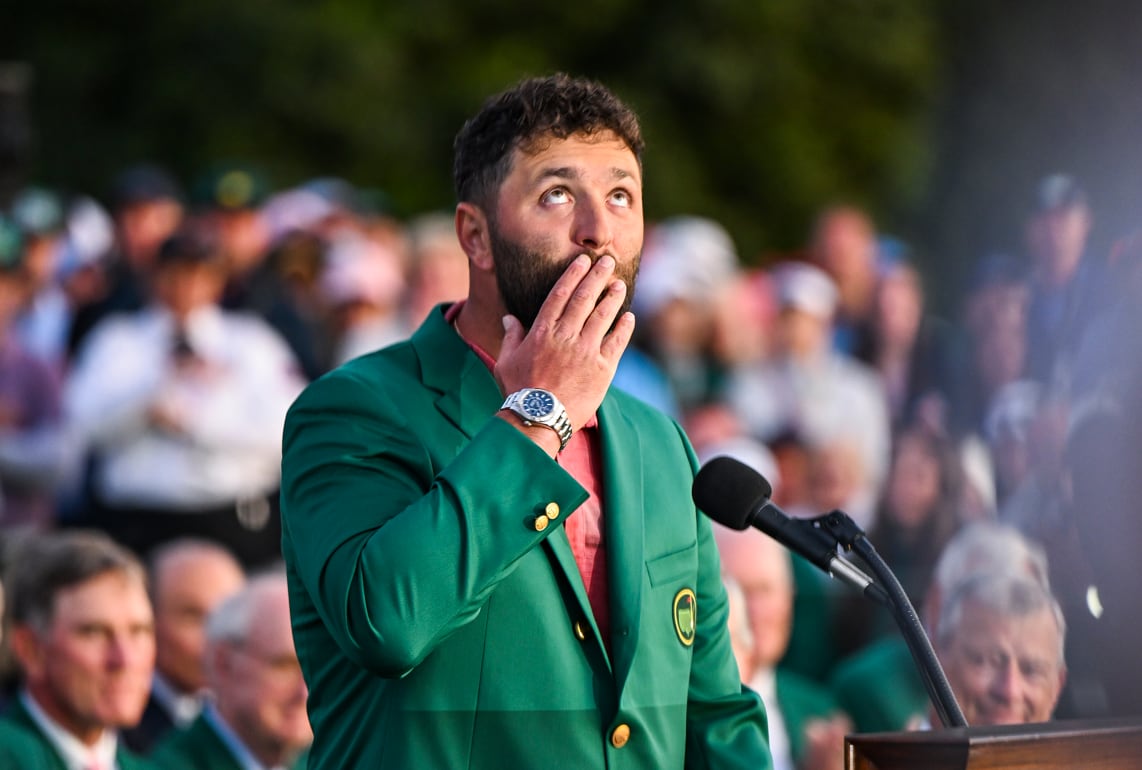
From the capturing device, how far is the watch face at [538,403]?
305cm

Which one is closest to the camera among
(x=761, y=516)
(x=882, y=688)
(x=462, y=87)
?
(x=761, y=516)

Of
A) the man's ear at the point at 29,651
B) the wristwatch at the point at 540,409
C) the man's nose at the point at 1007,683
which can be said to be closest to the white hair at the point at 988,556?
the man's nose at the point at 1007,683

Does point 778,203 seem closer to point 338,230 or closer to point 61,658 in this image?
point 338,230

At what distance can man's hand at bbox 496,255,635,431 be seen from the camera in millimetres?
3057

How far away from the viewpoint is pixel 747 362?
34.5ft

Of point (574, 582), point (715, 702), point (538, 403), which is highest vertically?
point (538, 403)

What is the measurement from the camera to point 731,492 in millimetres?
3176

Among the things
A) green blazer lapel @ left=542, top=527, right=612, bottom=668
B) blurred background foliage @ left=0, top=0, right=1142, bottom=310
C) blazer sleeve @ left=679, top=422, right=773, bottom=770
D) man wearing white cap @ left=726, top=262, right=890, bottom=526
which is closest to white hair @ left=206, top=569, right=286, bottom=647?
blazer sleeve @ left=679, top=422, right=773, bottom=770

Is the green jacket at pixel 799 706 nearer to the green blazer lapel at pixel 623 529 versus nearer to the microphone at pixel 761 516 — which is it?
the green blazer lapel at pixel 623 529

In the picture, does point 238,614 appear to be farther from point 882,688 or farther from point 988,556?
point 988,556

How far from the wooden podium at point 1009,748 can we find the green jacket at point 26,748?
3109 millimetres

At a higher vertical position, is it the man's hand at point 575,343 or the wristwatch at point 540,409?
the man's hand at point 575,343

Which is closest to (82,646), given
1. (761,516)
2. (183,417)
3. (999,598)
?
(183,417)

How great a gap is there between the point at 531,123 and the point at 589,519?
28.1 inches
